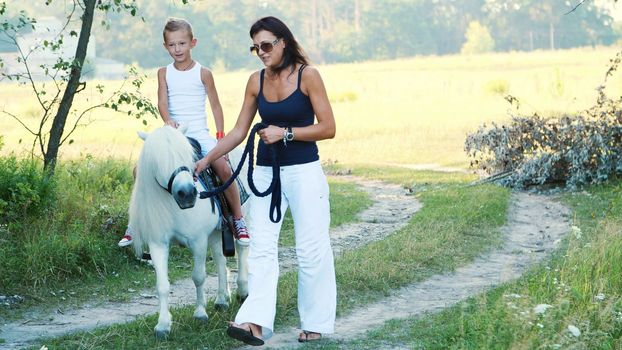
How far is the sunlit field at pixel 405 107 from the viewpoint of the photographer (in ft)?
82.7

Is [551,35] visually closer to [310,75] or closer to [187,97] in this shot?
[187,97]

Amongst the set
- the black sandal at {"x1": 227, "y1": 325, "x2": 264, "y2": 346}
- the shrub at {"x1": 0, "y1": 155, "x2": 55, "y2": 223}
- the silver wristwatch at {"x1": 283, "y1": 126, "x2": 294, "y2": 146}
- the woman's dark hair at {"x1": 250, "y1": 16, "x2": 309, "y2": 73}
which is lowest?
the black sandal at {"x1": 227, "y1": 325, "x2": 264, "y2": 346}

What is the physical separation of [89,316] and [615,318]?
14.1 ft

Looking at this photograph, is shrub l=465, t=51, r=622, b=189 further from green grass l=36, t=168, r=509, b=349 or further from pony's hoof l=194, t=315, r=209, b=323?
pony's hoof l=194, t=315, r=209, b=323

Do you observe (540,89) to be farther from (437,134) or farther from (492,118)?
(437,134)

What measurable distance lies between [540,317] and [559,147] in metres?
10.6

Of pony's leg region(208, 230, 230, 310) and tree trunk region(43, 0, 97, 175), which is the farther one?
tree trunk region(43, 0, 97, 175)

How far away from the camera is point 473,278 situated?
364 inches

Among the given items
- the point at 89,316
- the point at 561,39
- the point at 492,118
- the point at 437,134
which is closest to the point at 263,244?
the point at 89,316

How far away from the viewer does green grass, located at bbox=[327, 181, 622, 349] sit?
5.61m

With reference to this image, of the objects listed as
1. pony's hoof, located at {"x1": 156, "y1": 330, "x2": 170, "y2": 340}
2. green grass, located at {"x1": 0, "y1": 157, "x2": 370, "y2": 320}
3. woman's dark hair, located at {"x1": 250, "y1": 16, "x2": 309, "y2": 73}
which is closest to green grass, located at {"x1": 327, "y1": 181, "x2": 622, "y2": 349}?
pony's hoof, located at {"x1": 156, "y1": 330, "x2": 170, "y2": 340}

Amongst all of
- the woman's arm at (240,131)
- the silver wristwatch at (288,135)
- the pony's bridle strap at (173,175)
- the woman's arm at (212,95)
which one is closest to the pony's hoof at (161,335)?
the pony's bridle strap at (173,175)

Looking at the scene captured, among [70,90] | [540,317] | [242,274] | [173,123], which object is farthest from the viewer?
[70,90]

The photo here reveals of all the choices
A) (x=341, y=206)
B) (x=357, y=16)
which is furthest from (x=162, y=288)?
(x=357, y=16)
